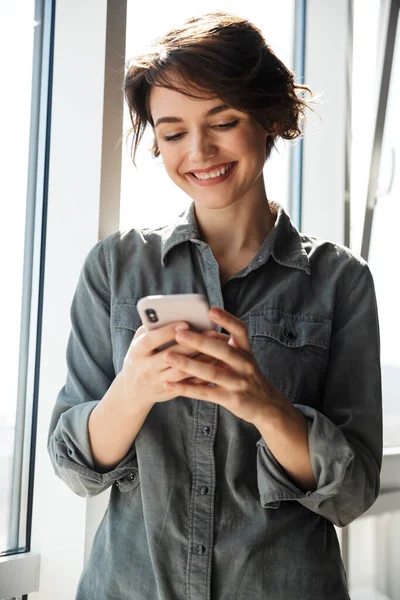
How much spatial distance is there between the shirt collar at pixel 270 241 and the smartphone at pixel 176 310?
0.37 m

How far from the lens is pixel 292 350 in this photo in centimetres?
125

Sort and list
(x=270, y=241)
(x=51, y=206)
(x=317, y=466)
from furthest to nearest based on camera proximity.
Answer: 1. (x=51, y=206)
2. (x=270, y=241)
3. (x=317, y=466)

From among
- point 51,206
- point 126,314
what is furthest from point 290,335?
point 51,206

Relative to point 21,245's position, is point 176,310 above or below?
below

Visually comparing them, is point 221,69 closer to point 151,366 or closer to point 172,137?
point 172,137

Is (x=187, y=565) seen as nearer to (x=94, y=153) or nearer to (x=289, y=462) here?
(x=289, y=462)

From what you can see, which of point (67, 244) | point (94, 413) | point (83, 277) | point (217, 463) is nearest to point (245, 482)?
point (217, 463)

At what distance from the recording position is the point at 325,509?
1.17 meters

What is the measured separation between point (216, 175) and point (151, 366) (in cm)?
42

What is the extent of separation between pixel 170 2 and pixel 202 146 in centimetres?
102

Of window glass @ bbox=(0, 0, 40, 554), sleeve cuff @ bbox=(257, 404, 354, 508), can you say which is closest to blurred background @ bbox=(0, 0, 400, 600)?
window glass @ bbox=(0, 0, 40, 554)

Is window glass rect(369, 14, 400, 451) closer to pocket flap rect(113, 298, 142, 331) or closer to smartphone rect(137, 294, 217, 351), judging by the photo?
pocket flap rect(113, 298, 142, 331)

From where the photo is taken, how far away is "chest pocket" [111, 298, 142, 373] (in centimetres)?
123

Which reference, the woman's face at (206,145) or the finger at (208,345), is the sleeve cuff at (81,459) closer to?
the finger at (208,345)
